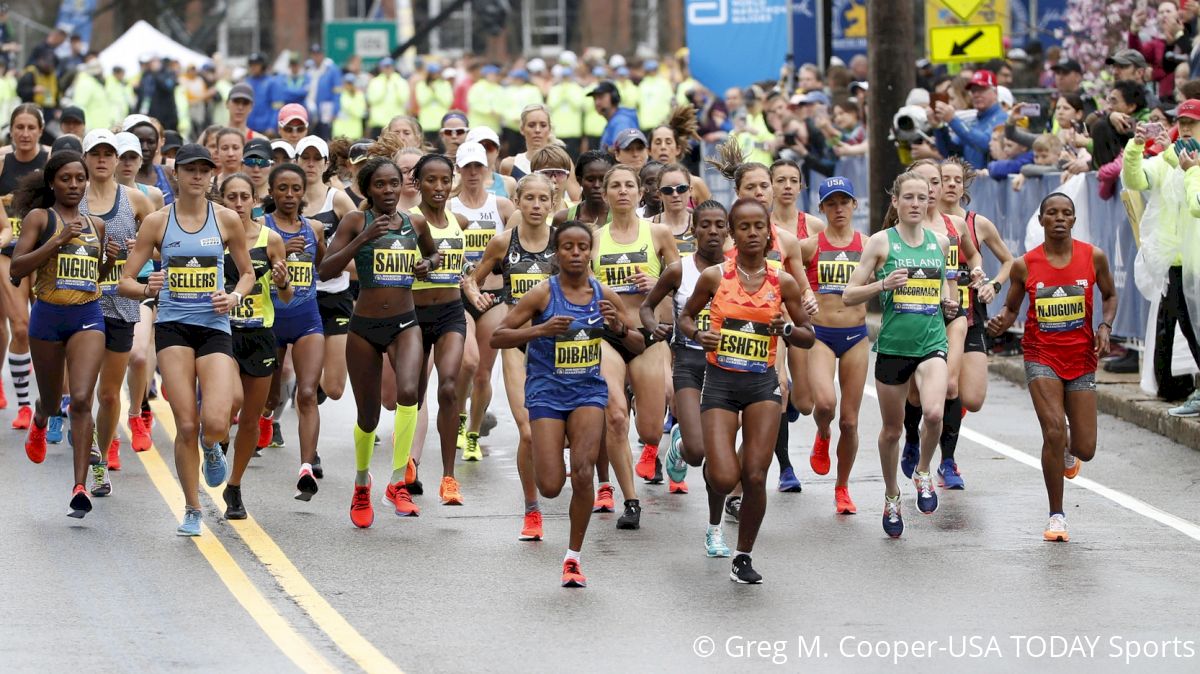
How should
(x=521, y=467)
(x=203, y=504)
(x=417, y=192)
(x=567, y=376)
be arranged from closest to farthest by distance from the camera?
1. (x=567, y=376)
2. (x=521, y=467)
3. (x=203, y=504)
4. (x=417, y=192)

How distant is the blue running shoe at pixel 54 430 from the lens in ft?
45.3

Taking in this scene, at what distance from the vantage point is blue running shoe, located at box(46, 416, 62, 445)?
45.3 ft

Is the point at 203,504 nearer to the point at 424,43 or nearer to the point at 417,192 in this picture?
the point at 417,192

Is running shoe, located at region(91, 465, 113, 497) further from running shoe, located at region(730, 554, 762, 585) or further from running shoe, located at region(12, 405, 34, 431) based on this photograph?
running shoe, located at region(730, 554, 762, 585)

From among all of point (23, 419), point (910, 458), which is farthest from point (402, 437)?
point (23, 419)

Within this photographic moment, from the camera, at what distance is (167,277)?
11.2 metres

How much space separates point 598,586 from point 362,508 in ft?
6.92

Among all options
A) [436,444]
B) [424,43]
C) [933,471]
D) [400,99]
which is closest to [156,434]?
[436,444]

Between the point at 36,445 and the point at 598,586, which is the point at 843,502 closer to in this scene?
the point at 598,586

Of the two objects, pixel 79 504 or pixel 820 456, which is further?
pixel 820 456

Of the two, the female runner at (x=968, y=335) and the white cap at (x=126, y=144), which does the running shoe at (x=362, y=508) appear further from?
the white cap at (x=126, y=144)

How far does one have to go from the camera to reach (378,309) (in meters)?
11.8

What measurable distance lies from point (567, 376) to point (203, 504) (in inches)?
120

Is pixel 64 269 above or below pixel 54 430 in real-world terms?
above
